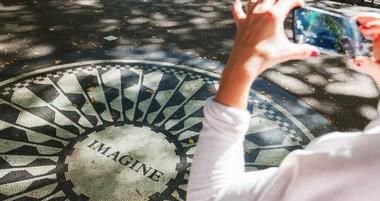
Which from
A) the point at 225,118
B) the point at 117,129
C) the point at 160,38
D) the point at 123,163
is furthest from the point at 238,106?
the point at 160,38

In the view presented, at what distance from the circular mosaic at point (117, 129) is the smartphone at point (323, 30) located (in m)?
2.08

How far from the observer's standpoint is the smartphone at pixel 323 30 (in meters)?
1.26

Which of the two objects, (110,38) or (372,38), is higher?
(372,38)

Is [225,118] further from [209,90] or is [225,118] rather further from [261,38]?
[209,90]

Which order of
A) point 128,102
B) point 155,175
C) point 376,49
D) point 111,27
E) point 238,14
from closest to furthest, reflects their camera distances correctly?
point 376,49 < point 238,14 < point 155,175 < point 128,102 < point 111,27

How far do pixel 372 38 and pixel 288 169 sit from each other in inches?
18.0

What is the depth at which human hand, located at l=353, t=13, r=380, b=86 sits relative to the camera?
0.99m

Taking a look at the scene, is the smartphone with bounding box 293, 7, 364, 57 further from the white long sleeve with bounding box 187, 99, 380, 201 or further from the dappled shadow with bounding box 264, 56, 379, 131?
the dappled shadow with bounding box 264, 56, 379, 131

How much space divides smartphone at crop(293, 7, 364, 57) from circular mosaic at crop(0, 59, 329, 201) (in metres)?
2.08

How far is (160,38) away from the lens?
5.89m

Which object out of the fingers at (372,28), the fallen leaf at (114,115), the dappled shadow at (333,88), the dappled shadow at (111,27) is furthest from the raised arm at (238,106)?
the dappled shadow at (111,27)

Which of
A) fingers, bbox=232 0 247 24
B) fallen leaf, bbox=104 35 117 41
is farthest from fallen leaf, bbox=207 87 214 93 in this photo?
fingers, bbox=232 0 247 24

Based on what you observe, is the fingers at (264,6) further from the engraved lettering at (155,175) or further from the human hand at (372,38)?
the engraved lettering at (155,175)

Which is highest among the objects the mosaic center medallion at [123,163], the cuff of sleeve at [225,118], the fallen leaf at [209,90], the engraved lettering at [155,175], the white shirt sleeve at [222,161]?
the cuff of sleeve at [225,118]
